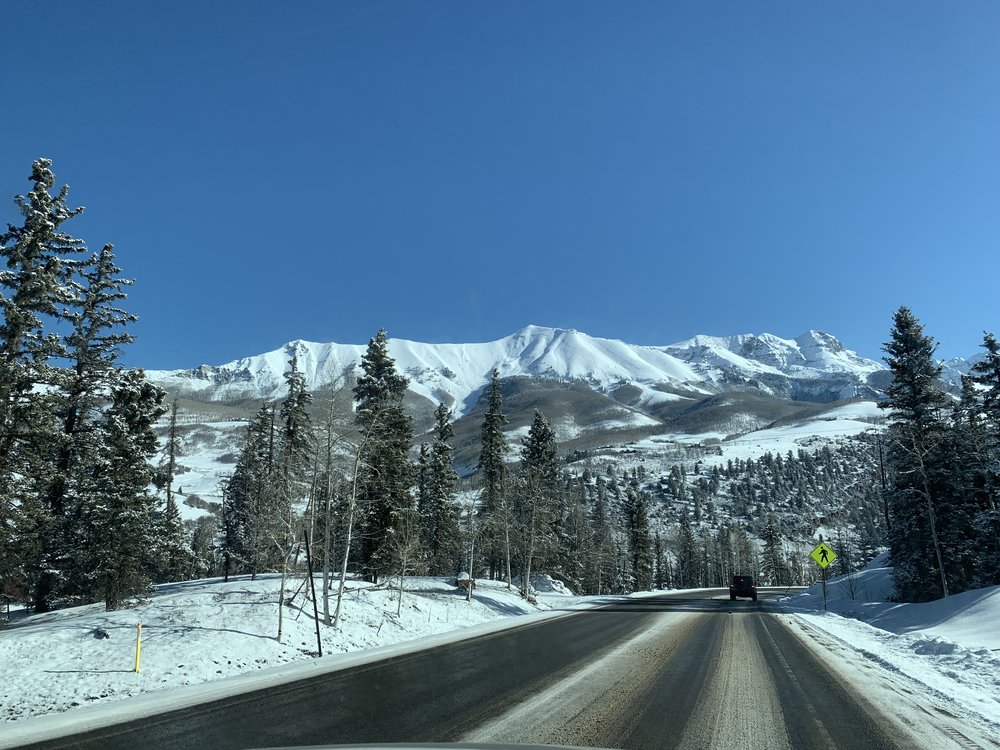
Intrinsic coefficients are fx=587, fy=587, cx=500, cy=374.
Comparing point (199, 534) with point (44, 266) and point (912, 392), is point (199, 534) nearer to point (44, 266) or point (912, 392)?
point (44, 266)

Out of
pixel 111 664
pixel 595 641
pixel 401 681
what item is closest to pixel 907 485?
pixel 595 641

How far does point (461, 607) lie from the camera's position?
2983 cm

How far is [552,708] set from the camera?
923 cm

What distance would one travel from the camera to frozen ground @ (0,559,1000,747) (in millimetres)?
10727

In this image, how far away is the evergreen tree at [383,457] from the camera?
3309 cm

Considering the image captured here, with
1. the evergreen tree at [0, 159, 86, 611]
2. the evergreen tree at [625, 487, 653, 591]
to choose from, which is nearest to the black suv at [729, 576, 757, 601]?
the evergreen tree at [625, 487, 653, 591]

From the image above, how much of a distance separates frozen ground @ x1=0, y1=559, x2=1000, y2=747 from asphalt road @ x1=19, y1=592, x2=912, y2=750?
3.95 ft

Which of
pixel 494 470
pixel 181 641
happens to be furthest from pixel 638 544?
pixel 181 641

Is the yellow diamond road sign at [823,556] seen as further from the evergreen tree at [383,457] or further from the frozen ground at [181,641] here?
the evergreen tree at [383,457]

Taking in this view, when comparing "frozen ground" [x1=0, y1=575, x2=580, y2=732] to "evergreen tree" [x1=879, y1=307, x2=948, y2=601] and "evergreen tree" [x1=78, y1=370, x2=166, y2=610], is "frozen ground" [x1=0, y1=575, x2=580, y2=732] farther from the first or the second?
"evergreen tree" [x1=879, y1=307, x2=948, y2=601]

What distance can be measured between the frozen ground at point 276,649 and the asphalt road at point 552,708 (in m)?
1.20

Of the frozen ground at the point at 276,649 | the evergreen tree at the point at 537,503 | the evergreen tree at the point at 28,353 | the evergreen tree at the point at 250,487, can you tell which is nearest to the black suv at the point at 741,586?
the evergreen tree at the point at 537,503

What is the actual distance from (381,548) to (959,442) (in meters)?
33.0

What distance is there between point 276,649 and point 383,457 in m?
17.5
